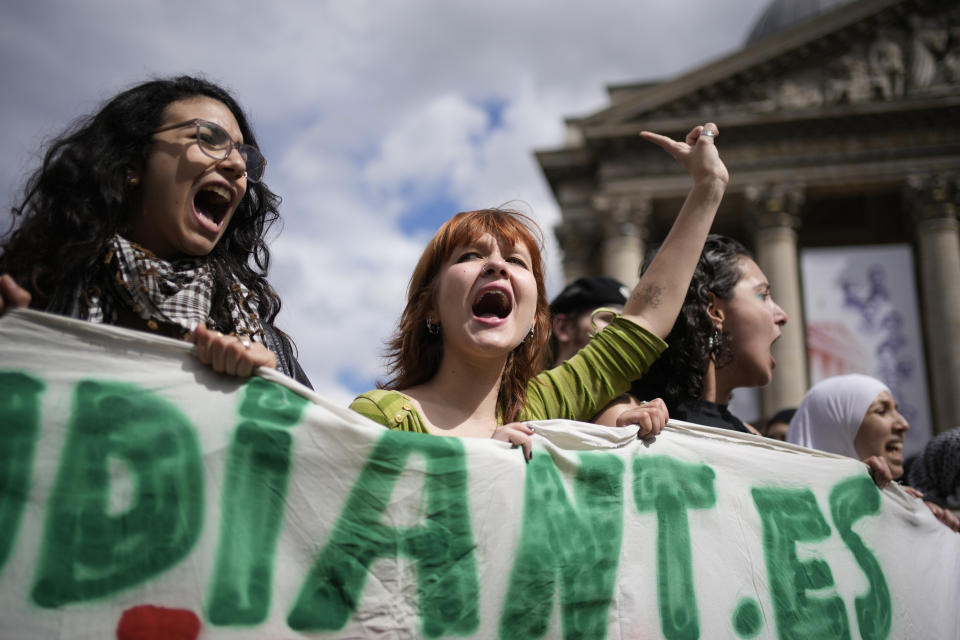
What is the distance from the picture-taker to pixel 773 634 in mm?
2289

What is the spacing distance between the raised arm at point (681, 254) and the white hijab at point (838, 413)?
134 cm

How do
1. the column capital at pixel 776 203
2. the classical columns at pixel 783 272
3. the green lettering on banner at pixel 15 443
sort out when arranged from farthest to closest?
the column capital at pixel 776 203 < the classical columns at pixel 783 272 < the green lettering on banner at pixel 15 443

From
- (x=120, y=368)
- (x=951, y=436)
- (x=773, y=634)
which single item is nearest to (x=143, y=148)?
(x=120, y=368)

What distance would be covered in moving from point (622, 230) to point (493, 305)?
2060 centimetres

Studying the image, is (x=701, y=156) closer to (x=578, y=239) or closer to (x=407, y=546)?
(x=407, y=546)

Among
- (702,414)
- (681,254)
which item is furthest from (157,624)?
(702,414)

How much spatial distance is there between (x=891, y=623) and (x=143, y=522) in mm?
2096

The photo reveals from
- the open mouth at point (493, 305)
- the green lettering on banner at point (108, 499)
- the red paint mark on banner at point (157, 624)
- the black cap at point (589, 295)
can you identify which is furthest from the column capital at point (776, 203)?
the red paint mark on banner at point (157, 624)

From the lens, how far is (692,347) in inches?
114

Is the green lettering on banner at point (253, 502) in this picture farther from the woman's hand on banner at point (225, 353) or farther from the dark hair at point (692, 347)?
the dark hair at point (692, 347)

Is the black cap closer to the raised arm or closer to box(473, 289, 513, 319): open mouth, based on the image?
the raised arm

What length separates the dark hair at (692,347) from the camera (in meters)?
2.89

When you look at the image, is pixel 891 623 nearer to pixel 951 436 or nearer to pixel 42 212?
pixel 951 436

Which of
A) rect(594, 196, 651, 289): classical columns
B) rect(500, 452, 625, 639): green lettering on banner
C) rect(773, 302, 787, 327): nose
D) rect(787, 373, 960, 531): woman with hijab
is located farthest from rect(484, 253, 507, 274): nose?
rect(594, 196, 651, 289): classical columns
